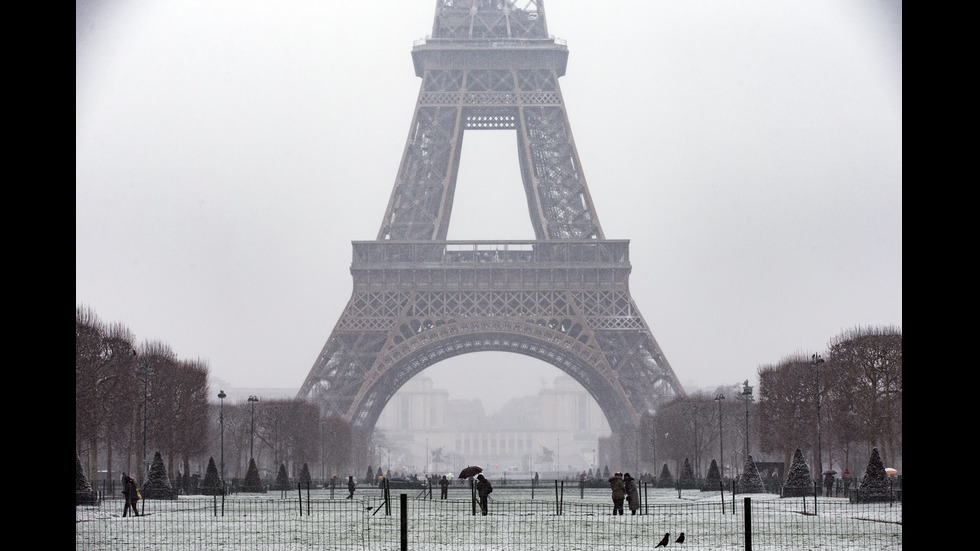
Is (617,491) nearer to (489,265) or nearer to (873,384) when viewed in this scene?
(873,384)

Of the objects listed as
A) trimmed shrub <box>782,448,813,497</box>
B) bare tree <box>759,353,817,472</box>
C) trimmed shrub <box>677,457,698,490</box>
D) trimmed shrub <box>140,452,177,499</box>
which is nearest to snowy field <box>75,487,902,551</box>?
trimmed shrub <box>782,448,813,497</box>

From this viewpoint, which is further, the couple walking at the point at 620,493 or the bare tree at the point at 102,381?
the bare tree at the point at 102,381

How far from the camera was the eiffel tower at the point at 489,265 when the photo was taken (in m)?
78.5

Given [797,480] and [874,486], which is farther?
[797,480]

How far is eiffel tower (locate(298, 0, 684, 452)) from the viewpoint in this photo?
7850 centimetres

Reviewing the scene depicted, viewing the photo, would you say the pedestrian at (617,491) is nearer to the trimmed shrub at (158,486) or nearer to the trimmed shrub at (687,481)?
the trimmed shrub at (158,486)

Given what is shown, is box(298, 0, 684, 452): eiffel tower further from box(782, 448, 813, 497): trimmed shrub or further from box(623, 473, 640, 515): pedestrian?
box(623, 473, 640, 515): pedestrian

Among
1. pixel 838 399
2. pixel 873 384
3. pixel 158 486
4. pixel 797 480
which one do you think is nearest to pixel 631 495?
pixel 797 480

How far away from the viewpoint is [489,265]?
81.5m

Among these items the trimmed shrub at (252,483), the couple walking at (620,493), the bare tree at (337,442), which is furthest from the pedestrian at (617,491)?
the bare tree at (337,442)
